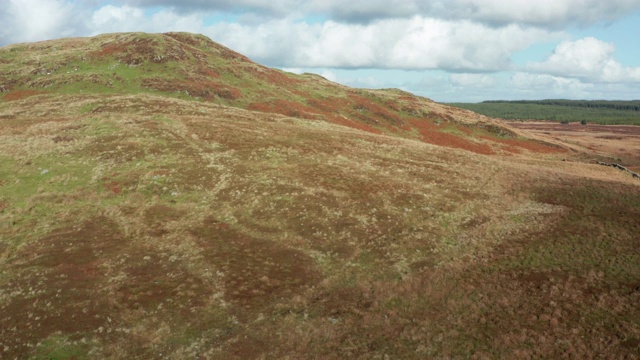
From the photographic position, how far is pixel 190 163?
50.2 meters

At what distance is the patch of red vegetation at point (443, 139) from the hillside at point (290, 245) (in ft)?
87.7

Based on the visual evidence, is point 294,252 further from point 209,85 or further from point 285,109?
point 209,85

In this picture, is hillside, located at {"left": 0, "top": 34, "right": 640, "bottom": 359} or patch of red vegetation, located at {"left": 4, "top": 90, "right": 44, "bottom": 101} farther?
patch of red vegetation, located at {"left": 4, "top": 90, "right": 44, "bottom": 101}

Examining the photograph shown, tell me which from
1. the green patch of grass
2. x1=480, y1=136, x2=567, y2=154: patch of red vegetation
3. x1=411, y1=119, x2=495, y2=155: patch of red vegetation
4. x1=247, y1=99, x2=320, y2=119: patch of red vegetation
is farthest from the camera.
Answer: x1=480, y1=136, x2=567, y2=154: patch of red vegetation

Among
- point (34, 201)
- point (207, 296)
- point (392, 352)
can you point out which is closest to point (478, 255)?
point (392, 352)

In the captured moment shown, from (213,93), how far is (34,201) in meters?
57.7

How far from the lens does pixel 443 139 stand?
98.9m

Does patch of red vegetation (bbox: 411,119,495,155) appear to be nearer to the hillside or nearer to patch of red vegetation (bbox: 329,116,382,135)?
patch of red vegetation (bbox: 329,116,382,135)

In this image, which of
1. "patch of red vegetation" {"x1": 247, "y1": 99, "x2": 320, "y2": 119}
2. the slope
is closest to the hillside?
the slope

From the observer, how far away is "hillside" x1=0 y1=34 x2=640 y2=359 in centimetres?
2358

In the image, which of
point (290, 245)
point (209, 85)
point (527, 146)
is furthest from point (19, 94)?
point (527, 146)

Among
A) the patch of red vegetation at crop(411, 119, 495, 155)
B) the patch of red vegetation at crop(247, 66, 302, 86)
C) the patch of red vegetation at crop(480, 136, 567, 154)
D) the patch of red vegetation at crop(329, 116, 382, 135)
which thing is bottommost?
the patch of red vegetation at crop(480, 136, 567, 154)

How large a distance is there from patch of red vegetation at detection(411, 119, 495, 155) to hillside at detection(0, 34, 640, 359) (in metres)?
26.7

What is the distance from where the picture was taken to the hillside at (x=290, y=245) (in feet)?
77.4
